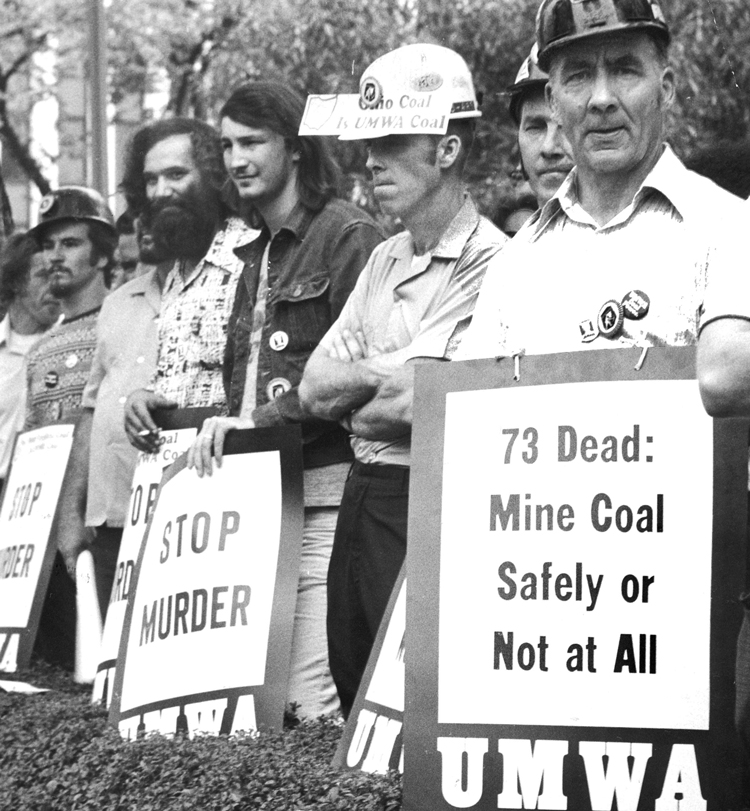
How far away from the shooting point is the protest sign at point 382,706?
5020 mm

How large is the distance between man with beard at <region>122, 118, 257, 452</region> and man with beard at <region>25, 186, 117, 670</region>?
1.16 meters

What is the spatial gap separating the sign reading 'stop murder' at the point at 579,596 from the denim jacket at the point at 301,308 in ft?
6.75

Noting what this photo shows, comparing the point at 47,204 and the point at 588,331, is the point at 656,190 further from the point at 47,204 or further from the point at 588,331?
the point at 47,204

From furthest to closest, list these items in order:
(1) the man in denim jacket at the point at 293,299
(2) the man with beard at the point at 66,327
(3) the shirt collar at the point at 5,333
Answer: (3) the shirt collar at the point at 5,333 → (2) the man with beard at the point at 66,327 → (1) the man in denim jacket at the point at 293,299

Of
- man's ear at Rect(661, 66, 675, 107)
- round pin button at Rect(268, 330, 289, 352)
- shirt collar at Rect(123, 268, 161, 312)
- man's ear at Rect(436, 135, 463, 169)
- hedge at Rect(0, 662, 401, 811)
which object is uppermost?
shirt collar at Rect(123, 268, 161, 312)

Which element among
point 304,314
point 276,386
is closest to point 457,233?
point 304,314

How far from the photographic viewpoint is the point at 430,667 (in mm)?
4027

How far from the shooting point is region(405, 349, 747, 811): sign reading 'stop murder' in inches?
148

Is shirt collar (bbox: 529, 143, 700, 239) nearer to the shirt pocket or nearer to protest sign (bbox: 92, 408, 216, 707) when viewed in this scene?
the shirt pocket

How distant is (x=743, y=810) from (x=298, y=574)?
8.03 feet

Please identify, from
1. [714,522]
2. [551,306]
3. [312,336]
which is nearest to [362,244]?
[312,336]

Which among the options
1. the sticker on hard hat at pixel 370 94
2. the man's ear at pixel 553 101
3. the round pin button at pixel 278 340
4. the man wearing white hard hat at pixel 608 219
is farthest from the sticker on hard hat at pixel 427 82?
the man wearing white hard hat at pixel 608 219

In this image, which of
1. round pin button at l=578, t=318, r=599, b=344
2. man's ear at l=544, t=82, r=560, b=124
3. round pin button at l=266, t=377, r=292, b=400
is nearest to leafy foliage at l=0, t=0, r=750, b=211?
round pin button at l=266, t=377, r=292, b=400

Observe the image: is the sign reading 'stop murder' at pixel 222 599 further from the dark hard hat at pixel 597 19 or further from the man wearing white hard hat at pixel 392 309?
the dark hard hat at pixel 597 19
